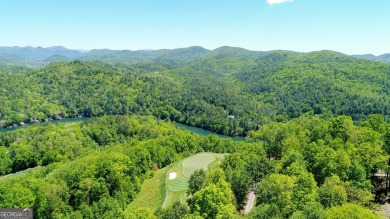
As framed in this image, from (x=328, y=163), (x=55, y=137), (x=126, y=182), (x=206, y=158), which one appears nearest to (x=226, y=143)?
(x=206, y=158)

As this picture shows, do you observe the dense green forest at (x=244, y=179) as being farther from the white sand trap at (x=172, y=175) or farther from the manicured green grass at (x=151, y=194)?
the white sand trap at (x=172, y=175)

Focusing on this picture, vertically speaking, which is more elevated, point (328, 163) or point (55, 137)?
point (328, 163)

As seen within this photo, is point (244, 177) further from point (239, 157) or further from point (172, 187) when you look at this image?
point (172, 187)

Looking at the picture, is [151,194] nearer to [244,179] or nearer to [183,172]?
[183,172]

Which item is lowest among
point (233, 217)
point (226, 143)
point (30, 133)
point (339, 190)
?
point (30, 133)

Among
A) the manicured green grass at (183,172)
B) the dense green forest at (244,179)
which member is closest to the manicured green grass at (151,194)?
the dense green forest at (244,179)

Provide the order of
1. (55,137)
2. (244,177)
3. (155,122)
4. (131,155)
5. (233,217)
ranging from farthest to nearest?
(155,122) → (55,137) → (131,155) → (244,177) → (233,217)

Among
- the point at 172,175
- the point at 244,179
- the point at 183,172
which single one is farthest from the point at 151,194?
the point at 244,179

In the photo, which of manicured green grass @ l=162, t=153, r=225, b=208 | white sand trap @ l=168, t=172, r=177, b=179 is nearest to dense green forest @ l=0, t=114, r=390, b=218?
manicured green grass @ l=162, t=153, r=225, b=208
